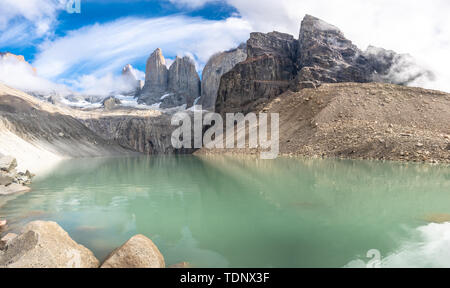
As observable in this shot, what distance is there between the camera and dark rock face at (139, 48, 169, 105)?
182625 mm

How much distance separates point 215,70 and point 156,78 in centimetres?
5388

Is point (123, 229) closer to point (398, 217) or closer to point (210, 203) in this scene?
point (210, 203)

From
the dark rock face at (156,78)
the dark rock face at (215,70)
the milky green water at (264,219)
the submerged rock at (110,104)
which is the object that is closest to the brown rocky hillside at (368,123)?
the milky green water at (264,219)

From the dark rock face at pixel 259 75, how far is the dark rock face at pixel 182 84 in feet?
268

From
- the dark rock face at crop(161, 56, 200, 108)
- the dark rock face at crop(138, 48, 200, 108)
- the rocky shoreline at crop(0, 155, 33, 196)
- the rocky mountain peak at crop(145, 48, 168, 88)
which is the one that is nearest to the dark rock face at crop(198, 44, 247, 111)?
the dark rock face at crop(138, 48, 200, 108)

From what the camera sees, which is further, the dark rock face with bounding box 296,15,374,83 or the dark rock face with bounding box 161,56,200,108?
the dark rock face with bounding box 161,56,200,108

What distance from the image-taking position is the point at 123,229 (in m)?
10.1

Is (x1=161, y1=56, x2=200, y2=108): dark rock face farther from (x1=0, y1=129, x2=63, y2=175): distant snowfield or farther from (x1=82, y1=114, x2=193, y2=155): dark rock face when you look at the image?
(x1=0, y1=129, x2=63, y2=175): distant snowfield

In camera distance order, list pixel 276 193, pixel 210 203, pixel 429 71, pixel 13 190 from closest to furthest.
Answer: pixel 210 203 < pixel 276 193 < pixel 13 190 < pixel 429 71

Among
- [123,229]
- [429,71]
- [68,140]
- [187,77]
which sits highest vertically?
[187,77]

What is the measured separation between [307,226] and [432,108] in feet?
154

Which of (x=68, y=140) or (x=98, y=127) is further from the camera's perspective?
(x=98, y=127)

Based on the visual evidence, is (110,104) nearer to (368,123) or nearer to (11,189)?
(368,123)
